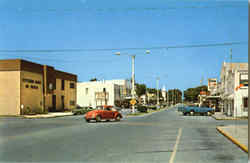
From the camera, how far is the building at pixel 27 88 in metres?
49.8

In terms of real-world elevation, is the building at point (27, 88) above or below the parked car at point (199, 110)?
above

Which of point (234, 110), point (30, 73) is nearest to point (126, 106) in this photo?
point (30, 73)

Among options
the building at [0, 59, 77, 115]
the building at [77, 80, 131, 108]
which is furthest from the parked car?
the building at [77, 80, 131, 108]

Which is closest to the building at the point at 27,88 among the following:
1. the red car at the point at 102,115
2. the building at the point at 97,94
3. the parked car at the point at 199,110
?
the red car at the point at 102,115

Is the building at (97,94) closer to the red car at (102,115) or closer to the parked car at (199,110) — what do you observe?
the parked car at (199,110)

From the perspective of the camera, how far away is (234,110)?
145 ft

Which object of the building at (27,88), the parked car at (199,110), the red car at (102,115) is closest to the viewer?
the red car at (102,115)

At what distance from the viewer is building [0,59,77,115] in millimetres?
49750

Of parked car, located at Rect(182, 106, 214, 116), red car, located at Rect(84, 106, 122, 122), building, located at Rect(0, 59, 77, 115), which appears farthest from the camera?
parked car, located at Rect(182, 106, 214, 116)

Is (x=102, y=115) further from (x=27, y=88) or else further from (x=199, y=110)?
(x=27, y=88)

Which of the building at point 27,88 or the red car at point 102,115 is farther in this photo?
the building at point 27,88

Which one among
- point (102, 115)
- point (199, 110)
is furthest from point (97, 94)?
point (102, 115)

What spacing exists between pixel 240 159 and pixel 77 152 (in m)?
5.32

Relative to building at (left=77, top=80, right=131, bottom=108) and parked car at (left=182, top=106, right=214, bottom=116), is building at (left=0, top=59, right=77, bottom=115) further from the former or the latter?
building at (left=77, top=80, right=131, bottom=108)
